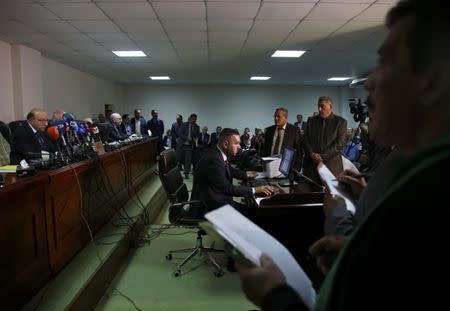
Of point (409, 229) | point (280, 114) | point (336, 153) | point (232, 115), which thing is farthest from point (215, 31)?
point (232, 115)

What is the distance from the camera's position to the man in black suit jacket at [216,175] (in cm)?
287

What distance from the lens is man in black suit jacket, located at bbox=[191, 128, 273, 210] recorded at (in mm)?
2871

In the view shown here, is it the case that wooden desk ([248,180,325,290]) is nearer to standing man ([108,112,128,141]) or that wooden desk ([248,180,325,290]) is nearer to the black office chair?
the black office chair

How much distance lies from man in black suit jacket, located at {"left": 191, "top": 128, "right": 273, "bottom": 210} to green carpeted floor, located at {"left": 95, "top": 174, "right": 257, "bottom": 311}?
0.60m

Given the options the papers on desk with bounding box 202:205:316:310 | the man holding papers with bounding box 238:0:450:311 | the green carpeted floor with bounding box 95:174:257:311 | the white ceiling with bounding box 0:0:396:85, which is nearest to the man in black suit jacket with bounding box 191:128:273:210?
the green carpeted floor with bounding box 95:174:257:311

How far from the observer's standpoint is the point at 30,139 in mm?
4008

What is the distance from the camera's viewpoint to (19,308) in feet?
6.23

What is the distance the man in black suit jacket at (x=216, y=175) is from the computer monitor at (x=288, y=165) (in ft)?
1.56

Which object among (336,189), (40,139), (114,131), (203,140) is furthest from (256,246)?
(203,140)

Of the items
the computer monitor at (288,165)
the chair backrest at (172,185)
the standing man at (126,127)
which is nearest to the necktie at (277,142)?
the computer monitor at (288,165)

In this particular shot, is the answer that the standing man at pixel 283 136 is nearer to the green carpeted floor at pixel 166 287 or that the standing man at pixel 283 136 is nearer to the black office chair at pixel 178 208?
the black office chair at pixel 178 208

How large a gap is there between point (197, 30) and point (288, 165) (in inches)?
119

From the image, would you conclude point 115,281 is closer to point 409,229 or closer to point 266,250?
point 266,250

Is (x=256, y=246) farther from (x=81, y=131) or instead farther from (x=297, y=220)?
(x=81, y=131)
